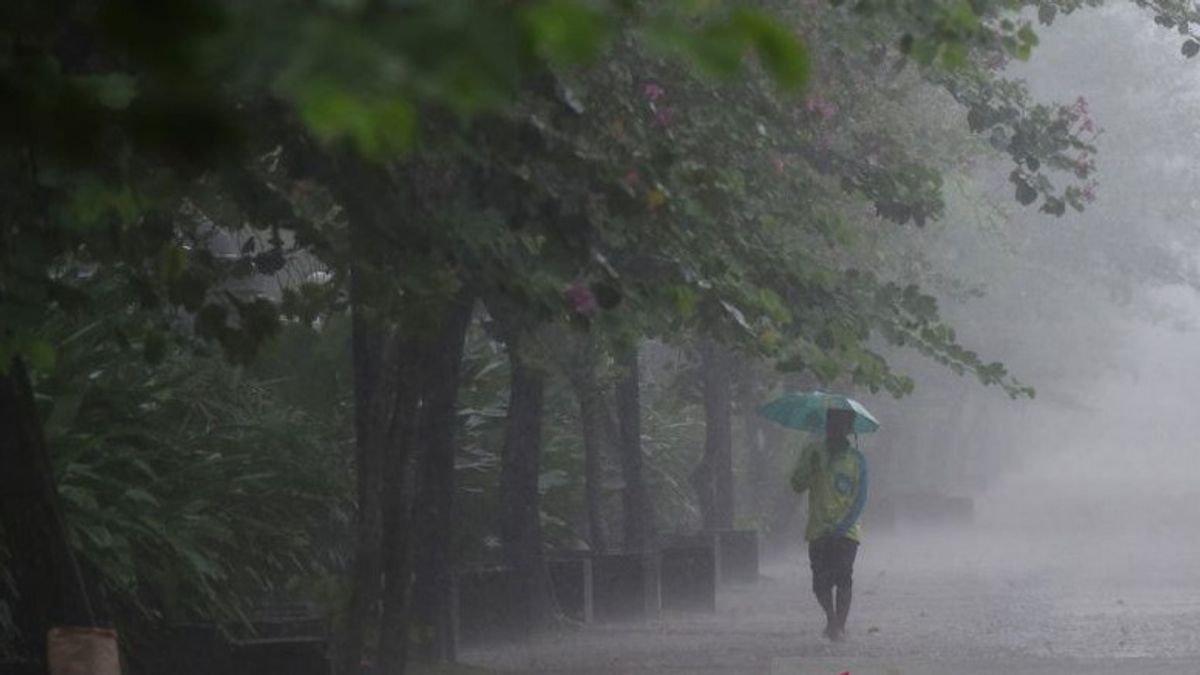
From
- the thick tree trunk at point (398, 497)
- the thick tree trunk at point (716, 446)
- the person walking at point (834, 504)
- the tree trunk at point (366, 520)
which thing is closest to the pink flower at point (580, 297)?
the tree trunk at point (366, 520)

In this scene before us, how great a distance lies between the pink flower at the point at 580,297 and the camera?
8180mm

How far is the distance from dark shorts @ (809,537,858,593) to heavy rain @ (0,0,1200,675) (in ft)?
0.10

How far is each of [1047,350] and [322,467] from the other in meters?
39.0

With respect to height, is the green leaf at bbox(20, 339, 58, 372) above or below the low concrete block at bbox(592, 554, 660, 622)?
below

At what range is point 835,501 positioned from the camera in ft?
59.0

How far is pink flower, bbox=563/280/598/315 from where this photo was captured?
8180 mm

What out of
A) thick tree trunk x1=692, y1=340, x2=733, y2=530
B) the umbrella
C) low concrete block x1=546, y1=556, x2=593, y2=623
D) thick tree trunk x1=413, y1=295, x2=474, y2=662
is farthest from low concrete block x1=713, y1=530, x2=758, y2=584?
thick tree trunk x1=413, y1=295, x2=474, y2=662

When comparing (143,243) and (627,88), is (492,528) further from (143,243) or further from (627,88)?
(143,243)

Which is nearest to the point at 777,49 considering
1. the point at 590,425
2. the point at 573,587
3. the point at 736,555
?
the point at 573,587

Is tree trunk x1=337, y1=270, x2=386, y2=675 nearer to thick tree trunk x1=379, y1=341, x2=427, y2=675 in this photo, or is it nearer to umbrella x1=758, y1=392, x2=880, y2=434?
thick tree trunk x1=379, y1=341, x2=427, y2=675

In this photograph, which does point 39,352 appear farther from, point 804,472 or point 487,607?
point 804,472

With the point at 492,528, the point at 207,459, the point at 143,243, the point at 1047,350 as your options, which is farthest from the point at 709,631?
the point at 1047,350

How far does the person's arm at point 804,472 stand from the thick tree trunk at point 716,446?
24.1 ft

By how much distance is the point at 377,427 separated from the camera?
39.4 feet
